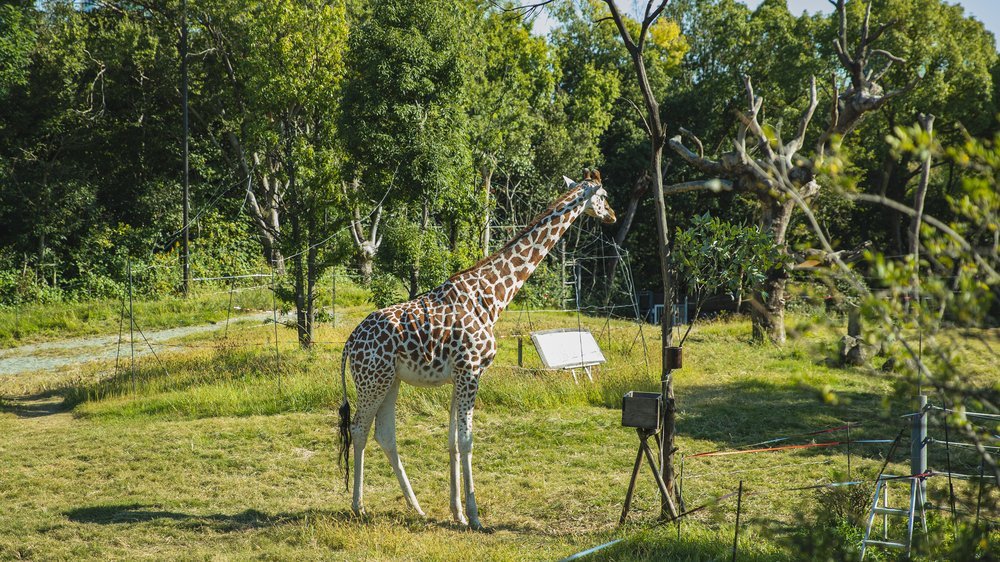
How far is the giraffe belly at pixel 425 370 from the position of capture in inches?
336

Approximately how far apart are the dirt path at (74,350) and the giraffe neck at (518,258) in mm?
12032

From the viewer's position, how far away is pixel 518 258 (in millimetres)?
9180

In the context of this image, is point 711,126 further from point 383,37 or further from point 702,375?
point 383,37

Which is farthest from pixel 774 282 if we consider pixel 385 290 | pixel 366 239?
pixel 366 239

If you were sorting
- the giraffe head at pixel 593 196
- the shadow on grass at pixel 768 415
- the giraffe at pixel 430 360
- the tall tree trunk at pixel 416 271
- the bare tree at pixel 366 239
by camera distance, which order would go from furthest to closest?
1. the bare tree at pixel 366 239
2. the tall tree trunk at pixel 416 271
3. the shadow on grass at pixel 768 415
4. the giraffe head at pixel 593 196
5. the giraffe at pixel 430 360

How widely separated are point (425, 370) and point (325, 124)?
30.6 feet

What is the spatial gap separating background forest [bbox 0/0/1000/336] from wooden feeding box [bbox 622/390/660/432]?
8.39m

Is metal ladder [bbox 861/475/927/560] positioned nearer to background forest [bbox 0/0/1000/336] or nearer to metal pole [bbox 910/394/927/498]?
metal pole [bbox 910/394/927/498]

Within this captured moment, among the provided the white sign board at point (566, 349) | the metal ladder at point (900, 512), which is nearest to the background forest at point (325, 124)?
the white sign board at point (566, 349)

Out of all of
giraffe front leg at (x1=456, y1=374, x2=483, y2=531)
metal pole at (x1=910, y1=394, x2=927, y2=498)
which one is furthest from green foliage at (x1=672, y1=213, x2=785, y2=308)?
giraffe front leg at (x1=456, y1=374, x2=483, y2=531)

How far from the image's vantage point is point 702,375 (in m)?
15.5

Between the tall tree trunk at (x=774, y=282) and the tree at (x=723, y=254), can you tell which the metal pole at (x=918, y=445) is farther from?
the tall tree trunk at (x=774, y=282)

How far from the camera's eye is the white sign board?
46.4 ft

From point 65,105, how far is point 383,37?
735 inches
